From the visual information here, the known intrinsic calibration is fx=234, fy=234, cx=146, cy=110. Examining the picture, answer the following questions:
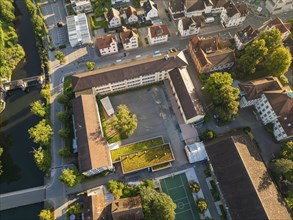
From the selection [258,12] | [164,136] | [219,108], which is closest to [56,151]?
[164,136]

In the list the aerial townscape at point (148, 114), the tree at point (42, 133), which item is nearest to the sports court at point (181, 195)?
the aerial townscape at point (148, 114)

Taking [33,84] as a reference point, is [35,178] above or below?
below

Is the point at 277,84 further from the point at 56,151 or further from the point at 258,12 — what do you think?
the point at 56,151

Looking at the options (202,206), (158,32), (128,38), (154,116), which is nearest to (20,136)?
(154,116)

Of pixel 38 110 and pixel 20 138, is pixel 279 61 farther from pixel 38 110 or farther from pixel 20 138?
pixel 20 138

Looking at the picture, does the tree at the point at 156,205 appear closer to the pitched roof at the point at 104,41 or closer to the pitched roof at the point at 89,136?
the pitched roof at the point at 89,136

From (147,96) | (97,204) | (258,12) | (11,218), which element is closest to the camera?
(97,204)
